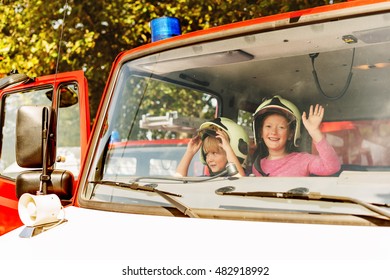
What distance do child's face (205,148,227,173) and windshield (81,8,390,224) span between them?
0.04 metres

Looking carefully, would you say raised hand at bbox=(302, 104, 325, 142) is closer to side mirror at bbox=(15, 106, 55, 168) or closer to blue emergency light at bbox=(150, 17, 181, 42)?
blue emergency light at bbox=(150, 17, 181, 42)

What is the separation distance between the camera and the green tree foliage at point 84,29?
984 cm

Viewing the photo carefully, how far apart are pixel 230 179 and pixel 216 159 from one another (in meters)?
0.34

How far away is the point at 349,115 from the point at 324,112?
19 cm

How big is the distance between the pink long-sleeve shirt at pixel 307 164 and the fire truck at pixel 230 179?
0.03 m

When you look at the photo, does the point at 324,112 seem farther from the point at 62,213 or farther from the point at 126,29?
the point at 126,29

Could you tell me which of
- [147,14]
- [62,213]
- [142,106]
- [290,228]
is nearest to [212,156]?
[142,106]

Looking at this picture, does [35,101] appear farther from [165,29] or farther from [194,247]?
[194,247]

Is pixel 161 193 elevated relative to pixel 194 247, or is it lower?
elevated

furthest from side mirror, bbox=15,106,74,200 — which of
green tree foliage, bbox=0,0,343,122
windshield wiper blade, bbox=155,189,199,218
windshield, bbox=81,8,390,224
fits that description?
green tree foliage, bbox=0,0,343,122

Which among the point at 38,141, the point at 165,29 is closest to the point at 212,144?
the point at 165,29

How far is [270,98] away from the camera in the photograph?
2.97 meters

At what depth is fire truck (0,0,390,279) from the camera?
1.83m

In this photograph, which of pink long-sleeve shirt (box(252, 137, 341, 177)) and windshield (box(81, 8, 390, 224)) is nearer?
windshield (box(81, 8, 390, 224))
